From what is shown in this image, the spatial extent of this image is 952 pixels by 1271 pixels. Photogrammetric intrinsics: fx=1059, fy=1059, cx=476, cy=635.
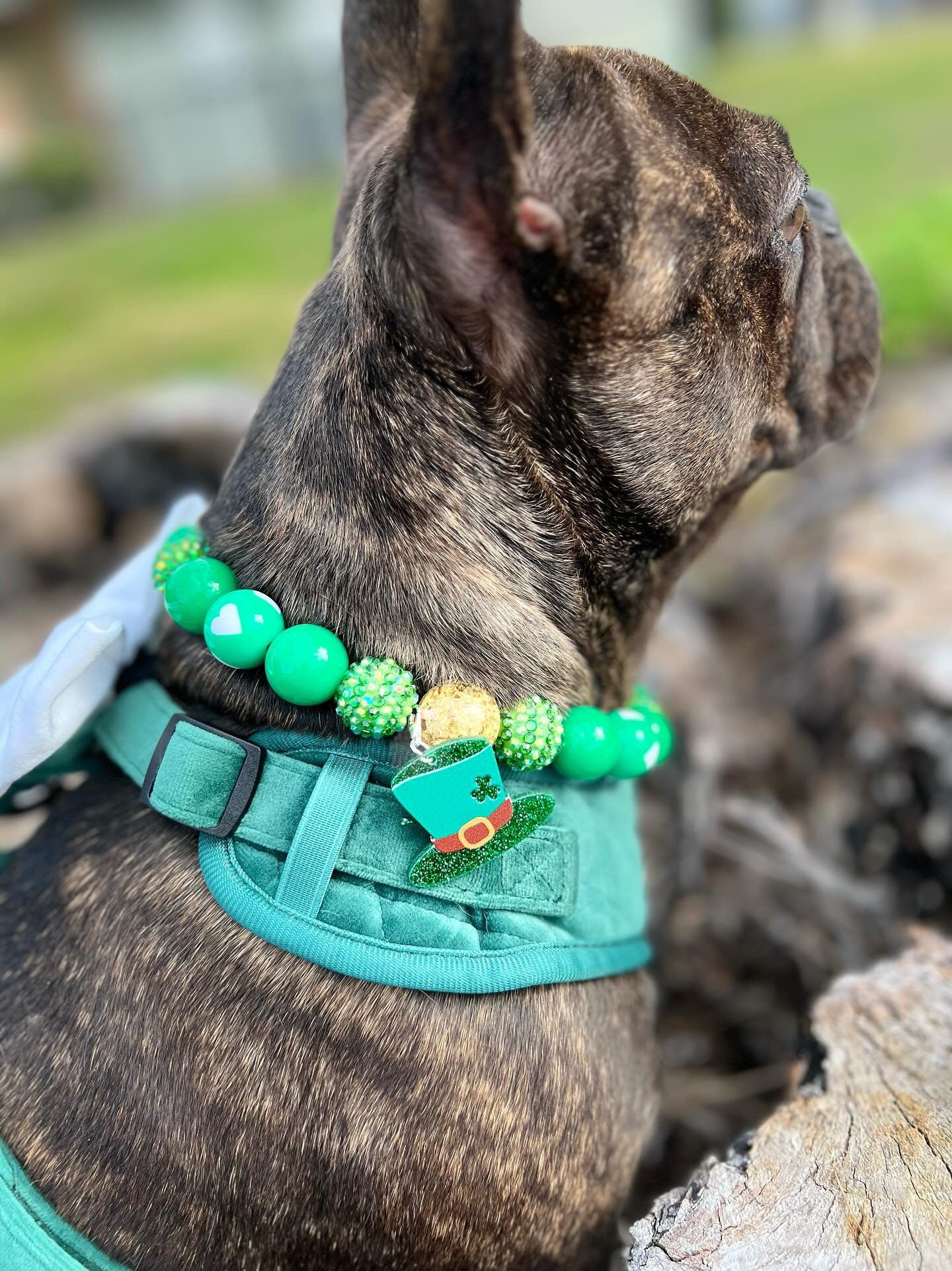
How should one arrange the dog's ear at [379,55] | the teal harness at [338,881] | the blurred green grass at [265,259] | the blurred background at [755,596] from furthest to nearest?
the blurred green grass at [265,259] → the blurred background at [755,596] → the dog's ear at [379,55] → the teal harness at [338,881]

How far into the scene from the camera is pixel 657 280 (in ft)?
4.86

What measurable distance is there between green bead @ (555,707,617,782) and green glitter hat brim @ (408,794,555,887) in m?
0.10

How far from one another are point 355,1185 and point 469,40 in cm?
143

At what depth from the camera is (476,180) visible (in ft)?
4.11

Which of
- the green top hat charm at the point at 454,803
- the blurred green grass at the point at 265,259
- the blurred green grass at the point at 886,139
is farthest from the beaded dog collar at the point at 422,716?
the blurred green grass at the point at 265,259

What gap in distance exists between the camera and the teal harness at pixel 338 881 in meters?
1.43

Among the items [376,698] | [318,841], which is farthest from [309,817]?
[376,698]

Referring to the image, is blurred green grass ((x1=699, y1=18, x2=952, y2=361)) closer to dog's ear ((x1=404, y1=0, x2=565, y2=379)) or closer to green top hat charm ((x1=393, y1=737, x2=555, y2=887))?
dog's ear ((x1=404, y1=0, x2=565, y2=379))

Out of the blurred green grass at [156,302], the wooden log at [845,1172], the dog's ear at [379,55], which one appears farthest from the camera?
the blurred green grass at [156,302]

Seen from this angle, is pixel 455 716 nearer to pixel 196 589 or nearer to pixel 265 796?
pixel 265 796

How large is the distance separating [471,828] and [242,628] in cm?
42

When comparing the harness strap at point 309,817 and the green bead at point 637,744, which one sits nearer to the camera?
the harness strap at point 309,817

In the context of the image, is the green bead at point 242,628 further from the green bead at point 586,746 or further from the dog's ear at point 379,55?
the dog's ear at point 379,55

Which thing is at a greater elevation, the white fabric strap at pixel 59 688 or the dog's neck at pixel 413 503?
the dog's neck at pixel 413 503
